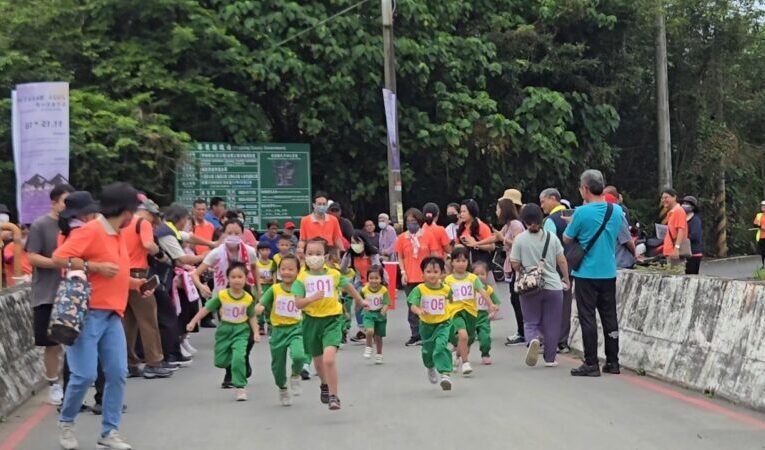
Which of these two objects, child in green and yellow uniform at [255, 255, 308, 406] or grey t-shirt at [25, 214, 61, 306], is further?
child in green and yellow uniform at [255, 255, 308, 406]

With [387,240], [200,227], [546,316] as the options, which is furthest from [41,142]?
[546,316]

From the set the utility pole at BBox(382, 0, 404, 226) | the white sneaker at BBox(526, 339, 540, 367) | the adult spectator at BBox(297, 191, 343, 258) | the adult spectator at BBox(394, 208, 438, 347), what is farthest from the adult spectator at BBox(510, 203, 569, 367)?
the utility pole at BBox(382, 0, 404, 226)

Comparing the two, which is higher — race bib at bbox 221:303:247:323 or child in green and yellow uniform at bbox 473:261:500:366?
race bib at bbox 221:303:247:323

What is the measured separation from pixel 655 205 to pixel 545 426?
2300 cm

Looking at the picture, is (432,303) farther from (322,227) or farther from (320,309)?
(322,227)

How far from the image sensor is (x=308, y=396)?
31.3ft

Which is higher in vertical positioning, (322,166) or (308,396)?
(322,166)

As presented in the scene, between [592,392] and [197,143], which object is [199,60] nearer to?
[197,143]

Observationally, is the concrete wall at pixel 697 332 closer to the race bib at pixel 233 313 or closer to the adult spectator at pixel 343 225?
the race bib at pixel 233 313

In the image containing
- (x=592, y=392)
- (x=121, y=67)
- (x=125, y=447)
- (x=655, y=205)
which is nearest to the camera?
(x=125, y=447)

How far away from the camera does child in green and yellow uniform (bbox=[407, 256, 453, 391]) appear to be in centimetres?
935

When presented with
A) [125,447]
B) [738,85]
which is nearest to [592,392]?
[125,447]

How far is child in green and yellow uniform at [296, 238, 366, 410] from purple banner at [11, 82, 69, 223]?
24.5 feet

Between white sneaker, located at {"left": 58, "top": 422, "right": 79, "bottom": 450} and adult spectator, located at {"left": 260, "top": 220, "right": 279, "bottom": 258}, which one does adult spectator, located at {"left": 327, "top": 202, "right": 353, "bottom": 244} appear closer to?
adult spectator, located at {"left": 260, "top": 220, "right": 279, "bottom": 258}
